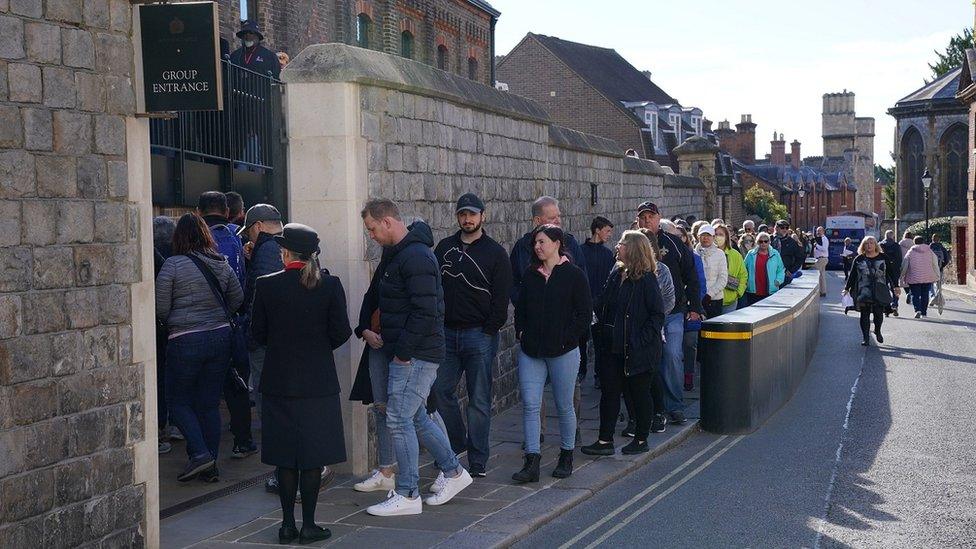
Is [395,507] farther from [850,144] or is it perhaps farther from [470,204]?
[850,144]

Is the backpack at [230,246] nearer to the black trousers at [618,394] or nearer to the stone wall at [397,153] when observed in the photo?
the stone wall at [397,153]

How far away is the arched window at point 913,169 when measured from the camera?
63062 mm

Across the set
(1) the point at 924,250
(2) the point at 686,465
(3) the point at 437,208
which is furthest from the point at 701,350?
(1) the point at 924,250

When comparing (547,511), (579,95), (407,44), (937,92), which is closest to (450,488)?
(547,511)

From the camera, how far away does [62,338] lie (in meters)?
5.46

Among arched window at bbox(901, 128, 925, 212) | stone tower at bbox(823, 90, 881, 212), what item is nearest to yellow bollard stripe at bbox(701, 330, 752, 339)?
arched window at bbox(901, 128, 925, 212)

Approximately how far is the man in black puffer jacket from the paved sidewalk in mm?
267

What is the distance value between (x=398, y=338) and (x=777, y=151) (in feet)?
320

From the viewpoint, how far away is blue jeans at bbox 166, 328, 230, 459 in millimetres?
7836

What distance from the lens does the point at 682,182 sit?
92.2 ft

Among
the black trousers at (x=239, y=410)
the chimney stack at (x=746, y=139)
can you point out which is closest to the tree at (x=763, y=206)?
the chimney stack at (x=746, y=139)

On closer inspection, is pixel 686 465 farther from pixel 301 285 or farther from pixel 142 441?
pixel 142 441

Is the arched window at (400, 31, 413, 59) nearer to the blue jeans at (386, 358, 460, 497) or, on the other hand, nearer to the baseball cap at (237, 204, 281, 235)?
the baseball cap at (237, 204, 281, 235)

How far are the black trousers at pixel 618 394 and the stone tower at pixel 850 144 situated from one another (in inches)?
4350
